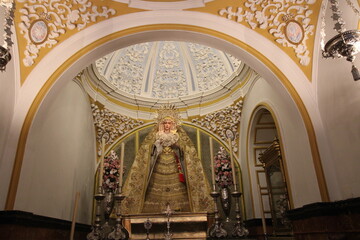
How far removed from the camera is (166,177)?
696 cm

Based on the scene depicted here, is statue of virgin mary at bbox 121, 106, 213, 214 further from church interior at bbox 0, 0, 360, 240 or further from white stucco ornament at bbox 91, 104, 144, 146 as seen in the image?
white stucco ornament at bbox 91, 104, 144, 146

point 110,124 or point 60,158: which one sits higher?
point 110,124

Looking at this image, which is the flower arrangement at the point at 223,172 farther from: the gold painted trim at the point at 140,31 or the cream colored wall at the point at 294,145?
the gold painted trim at the point at 140,31

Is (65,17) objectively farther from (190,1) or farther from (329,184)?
(329,184)

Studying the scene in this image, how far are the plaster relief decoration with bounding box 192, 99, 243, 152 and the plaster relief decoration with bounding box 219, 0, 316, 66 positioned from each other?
2.80 m

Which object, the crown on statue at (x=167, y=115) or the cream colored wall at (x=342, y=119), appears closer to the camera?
the cream colored wall at (x=342, y=119)

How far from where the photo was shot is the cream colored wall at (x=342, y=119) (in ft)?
11.4

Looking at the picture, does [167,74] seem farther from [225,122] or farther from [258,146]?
[258,146]

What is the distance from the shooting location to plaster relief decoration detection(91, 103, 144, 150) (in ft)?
23.4

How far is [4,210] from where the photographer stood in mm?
3369

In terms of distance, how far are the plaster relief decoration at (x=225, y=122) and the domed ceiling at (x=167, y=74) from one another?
462 millimetres

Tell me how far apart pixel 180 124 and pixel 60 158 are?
312 centimetres

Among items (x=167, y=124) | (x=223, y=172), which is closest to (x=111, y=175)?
(x=167, y=124)

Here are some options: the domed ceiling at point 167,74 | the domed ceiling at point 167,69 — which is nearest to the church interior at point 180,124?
the domed ceiling at point 167,74
